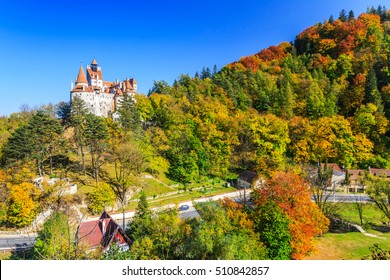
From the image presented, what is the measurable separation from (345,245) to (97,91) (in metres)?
37.4

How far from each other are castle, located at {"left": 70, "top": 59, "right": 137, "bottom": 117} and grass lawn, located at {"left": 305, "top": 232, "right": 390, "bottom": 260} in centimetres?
3152

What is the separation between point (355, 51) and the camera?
172ft

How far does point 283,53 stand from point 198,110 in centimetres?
3491

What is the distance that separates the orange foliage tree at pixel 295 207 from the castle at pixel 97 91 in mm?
28617

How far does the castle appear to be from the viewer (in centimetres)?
4045

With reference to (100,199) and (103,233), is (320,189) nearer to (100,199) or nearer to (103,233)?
(103,233)

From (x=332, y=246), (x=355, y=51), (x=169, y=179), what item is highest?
(x=355, y=51)

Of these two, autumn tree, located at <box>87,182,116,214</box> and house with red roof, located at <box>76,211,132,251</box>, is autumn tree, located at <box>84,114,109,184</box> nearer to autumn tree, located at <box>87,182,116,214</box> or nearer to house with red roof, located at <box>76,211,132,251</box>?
autumn tree, located at <box>87,182,116,214</box>

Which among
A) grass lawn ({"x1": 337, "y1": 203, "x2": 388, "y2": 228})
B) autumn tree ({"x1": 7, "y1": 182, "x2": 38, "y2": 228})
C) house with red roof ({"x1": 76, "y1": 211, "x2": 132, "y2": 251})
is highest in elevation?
autumn tree ({"x1": 7, "y1": 182, "x2": 38, "y2": 228})

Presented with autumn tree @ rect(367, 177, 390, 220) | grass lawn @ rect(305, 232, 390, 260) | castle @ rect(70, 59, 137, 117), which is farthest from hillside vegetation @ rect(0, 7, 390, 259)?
autumn tree @ rect(367, 177, 390, 220)

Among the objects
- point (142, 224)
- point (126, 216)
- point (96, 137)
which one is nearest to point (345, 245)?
point (142, 224)

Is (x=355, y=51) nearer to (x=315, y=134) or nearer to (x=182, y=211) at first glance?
(x=315, y=134)
